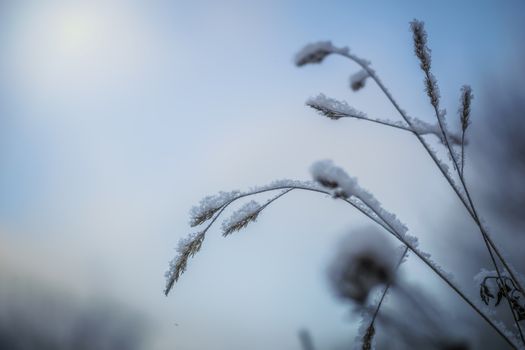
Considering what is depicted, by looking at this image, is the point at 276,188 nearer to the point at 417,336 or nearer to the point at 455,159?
the point at 455,159

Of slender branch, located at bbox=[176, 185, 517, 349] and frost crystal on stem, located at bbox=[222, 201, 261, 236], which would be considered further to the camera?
frost crystal on stem, located at bbox=[222, 201, 261, 236]

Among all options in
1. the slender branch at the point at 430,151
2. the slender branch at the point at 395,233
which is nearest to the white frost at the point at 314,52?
the slender branch at the point at 430,151

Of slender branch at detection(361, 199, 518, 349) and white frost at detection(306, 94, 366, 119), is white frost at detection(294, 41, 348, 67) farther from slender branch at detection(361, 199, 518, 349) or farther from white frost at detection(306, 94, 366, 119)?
slender branch at detection(361, 199, 518, 349)

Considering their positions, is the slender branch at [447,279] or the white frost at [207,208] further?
the white frost at [207,208]

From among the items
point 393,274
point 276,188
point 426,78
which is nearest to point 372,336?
point 393,274

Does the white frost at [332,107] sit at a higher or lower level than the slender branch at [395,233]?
higher

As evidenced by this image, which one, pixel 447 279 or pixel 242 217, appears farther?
pixel 242 217

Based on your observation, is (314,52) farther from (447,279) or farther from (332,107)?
(447,279)

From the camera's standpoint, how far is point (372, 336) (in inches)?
54.2

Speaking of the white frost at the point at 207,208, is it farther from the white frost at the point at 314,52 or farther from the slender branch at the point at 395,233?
the white frost at the point at 314,52

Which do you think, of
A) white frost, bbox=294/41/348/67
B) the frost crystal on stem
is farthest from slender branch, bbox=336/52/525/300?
the frost crystal on stem

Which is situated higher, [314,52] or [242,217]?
[314,52]

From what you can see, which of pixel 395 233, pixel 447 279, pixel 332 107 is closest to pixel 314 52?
pixel 332 107

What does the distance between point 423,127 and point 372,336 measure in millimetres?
923
